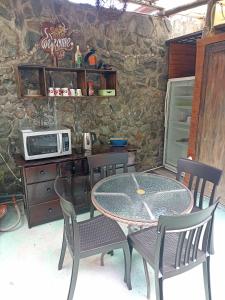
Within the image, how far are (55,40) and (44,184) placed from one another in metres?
1.84

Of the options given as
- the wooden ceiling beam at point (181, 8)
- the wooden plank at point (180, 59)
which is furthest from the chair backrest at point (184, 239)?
the wooden plank at point (180, 59)

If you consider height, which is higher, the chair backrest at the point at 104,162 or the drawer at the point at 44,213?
the chair backrest at the point at 104,162

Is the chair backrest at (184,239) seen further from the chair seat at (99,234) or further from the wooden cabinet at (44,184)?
the wooden cabinet at (44,184)

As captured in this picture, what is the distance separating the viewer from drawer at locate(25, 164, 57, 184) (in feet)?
8.02

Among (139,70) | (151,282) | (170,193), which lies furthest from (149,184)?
(139,70)

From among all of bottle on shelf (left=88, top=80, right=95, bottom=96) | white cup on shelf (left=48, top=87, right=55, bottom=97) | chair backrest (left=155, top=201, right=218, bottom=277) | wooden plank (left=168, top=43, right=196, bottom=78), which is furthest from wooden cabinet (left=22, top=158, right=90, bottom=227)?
wooden plank (left=168, top=43, right=196, bottom=78)

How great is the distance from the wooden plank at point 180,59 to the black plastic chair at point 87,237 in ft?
10.1

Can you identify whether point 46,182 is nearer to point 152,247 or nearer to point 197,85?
point 152,247

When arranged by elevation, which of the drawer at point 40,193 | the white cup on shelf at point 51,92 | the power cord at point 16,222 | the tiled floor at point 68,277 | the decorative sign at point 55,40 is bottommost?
the tiled floor at point 68,277

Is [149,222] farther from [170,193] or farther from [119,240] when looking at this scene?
[170,193]

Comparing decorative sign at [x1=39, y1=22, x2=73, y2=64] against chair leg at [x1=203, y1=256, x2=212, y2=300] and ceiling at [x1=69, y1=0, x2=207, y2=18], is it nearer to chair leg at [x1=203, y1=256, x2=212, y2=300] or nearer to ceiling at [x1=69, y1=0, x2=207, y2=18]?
ceiling at [x1=69, y1=0, x2=207, y2=18]

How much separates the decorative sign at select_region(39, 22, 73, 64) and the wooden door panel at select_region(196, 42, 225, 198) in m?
1.79

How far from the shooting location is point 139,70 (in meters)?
3.72

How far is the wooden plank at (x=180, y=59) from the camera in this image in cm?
390
